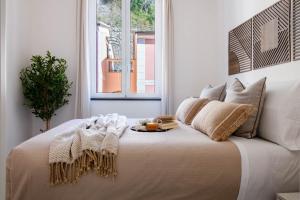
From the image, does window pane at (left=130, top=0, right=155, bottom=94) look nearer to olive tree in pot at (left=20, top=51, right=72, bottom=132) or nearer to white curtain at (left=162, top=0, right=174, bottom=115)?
white curtain at (left=162, top=0, right=174, bottom=115)

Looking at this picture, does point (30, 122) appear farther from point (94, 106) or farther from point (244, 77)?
point (244, 77)

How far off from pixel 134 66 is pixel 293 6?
2604 mm

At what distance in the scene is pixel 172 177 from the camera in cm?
151

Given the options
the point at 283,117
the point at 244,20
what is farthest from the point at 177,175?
the point at 244,20

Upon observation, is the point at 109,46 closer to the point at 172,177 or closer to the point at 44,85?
the point at 44,85

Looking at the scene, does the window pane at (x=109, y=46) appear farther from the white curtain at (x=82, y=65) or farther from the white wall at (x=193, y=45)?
the white wall at (x=193, y=45)

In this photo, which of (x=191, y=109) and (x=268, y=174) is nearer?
(x=268, y=174)

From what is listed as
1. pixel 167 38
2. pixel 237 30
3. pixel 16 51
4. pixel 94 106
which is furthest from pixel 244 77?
pixel 16 51

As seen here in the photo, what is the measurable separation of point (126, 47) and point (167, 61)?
692 mm

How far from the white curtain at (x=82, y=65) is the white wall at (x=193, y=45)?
1322mm

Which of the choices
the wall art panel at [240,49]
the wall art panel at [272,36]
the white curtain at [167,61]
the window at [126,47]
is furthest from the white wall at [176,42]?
the wall art panel at [272,36]

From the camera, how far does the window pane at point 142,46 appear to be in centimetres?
418

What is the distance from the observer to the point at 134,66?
4211mm

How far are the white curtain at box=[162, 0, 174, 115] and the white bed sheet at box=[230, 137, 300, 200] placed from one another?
2.45 metres
